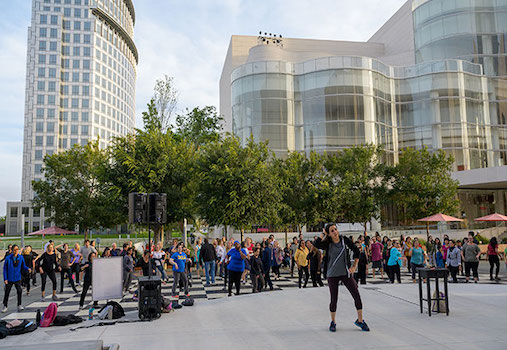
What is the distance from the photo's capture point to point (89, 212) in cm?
3047

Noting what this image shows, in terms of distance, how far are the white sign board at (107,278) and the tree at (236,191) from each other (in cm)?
1029

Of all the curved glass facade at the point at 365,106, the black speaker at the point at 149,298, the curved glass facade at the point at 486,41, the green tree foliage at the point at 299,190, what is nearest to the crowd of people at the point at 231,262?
the black speaker at the point at 149,298

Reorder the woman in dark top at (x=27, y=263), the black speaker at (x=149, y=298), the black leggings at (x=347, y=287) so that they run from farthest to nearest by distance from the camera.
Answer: the woman in dark top at (x=27, y=263) < the black speaker at (x=149, y=298) < the black leggings at (x=347, y=287)

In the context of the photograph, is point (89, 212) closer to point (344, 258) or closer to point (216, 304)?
point (216, 304)

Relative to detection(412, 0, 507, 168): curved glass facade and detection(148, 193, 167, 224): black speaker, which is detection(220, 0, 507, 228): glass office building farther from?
detection(148, 193, 167, 224): black speaker

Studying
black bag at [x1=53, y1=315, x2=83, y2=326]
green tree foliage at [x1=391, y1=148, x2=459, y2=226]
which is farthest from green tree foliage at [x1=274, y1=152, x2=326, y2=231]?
black bag at [x1=53, y1=315, x2=83, y2=326]

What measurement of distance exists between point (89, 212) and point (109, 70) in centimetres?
8482

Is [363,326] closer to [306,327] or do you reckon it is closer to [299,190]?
[306,327]

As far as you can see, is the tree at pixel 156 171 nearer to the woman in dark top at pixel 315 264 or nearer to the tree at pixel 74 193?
the tree at pixel 74 193

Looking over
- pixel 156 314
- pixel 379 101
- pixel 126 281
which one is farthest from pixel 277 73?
pixel 156 314

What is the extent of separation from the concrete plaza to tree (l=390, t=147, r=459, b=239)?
18.7 meters

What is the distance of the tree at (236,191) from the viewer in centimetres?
2053

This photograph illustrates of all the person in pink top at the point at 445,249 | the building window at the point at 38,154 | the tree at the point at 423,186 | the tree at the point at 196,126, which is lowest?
the person in pink top at the point at 445,249

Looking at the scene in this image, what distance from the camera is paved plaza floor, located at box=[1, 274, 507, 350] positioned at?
6.29 m
